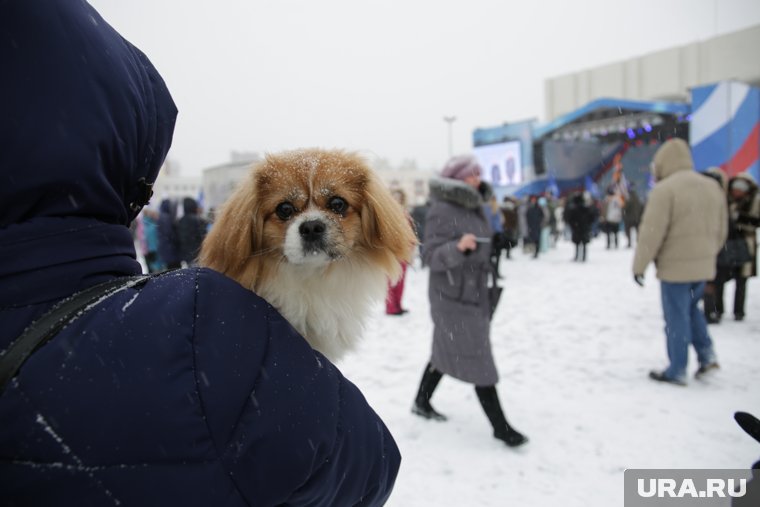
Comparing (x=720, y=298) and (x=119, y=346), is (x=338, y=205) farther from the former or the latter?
(x=720, y=298)

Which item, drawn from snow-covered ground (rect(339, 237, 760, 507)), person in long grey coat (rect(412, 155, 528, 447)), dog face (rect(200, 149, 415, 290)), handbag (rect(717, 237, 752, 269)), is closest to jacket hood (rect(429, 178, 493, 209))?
person in long grey coat (rect(412, 155, 528, 447))

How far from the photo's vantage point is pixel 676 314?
4.57 m

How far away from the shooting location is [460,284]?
149 inches

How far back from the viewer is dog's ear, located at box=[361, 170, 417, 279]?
1.82 meters

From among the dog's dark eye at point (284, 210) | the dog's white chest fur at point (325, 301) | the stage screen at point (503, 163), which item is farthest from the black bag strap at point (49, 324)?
the stage screen at point (503, 163)

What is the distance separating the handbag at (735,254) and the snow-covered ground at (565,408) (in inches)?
36.5

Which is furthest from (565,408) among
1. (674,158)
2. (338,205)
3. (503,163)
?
(503,163)

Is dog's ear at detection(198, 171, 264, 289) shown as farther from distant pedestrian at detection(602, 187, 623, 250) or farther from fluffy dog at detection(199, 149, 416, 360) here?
distant pedestrian at detection(602, 187, 623, 250)

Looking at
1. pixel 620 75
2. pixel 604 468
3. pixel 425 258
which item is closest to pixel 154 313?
pixel 425 258

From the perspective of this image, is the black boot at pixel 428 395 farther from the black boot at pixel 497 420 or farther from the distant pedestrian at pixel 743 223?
the distant pedestrian at pixel 743 223

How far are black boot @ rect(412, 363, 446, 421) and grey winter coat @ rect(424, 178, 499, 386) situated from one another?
0.20 m

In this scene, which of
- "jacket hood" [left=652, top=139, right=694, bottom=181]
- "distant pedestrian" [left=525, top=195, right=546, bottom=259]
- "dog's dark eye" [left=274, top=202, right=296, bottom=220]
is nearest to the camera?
"dog's dark eye" [left=274, top=202, right=296, bottom=220]

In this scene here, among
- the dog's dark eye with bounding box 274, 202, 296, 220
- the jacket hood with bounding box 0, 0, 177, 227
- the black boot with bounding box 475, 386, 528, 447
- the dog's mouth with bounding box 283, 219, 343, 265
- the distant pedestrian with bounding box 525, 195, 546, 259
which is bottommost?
the black boot with bounding box 475, 386, 528, 447

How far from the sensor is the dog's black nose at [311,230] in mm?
1601
